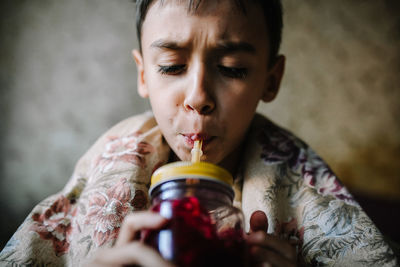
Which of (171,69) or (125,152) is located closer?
(171,69)

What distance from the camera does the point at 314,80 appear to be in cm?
167

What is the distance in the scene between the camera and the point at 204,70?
61 cm

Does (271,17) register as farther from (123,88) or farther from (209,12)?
(123,88)

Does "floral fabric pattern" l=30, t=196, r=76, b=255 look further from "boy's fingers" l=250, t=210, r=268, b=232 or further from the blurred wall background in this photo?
the blurred wall background

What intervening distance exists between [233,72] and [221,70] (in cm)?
3

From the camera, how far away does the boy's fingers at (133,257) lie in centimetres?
35

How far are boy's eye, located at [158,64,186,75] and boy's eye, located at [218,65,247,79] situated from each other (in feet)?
0.25

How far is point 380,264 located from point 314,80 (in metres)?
1.25

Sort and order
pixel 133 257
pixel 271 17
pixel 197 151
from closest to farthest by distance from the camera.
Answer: pixel 133 257 → pixel 197 151 → pixel 271 17

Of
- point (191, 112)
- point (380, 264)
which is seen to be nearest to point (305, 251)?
point (380, 264)

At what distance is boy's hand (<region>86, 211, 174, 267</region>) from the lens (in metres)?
0.36

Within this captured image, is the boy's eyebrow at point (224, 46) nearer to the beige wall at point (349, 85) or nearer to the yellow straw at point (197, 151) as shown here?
the yellow straw at point (197, 151)

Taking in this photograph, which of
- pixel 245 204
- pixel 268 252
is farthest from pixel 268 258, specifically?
pixel 245 204

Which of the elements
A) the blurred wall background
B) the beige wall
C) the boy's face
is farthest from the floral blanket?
the beige wall
